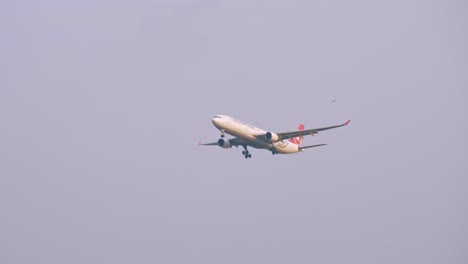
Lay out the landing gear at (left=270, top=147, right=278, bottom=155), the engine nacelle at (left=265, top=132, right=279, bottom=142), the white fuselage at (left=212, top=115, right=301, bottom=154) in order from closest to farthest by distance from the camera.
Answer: the white fuselage at (left=212, top=115, right=301, bottom=154)
the engine nacelle at (left=265, top=132, right=279, bottom=142)
the landing gear at (left=270, top=147, right=278, bottom=155)

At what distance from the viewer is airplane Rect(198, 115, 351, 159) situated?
8812 cm

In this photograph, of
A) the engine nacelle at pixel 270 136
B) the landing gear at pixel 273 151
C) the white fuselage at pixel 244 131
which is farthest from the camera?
the landing gear at pixel 273 151

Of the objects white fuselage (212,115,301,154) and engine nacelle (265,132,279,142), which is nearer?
white fuselage (212,115,301,154)

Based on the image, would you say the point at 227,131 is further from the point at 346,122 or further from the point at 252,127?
the point at 346,122

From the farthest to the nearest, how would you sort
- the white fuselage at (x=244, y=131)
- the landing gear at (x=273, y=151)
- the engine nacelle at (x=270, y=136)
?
1. the landing gear at (x=273, y=151)
2. the engine nacelle at (x=270, y=136)
3. the white fuselage at (x=244, y=131)

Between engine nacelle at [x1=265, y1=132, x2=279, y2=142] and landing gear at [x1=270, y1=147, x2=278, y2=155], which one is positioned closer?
engine nacelle at [x1=265, y1=132, x2=279, y2=142]

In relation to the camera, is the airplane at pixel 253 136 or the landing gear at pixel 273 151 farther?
the landing gear at pixel 273 151

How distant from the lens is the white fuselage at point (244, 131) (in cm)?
8794

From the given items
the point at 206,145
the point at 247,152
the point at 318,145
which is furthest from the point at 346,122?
the point at 206,145

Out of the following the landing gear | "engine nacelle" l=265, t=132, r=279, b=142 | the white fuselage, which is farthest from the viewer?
the landing gear

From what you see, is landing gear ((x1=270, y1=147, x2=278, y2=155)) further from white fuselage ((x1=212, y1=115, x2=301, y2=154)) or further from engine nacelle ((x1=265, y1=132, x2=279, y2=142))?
engine nacelle ((x1=265, y1=132, x2=279, y2=142))

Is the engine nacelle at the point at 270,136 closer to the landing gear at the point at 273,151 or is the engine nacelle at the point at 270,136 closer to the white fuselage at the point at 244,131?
the white fuselage at the point at 244,131

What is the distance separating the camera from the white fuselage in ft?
289

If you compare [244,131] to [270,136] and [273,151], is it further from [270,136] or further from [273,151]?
[273,151]
